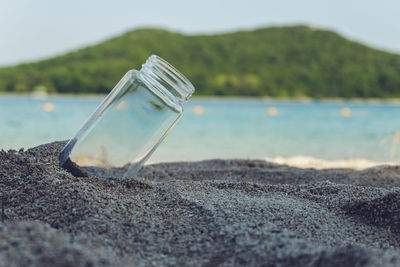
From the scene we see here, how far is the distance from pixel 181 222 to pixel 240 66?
4484cm

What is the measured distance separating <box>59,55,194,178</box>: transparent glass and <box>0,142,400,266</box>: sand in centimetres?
17

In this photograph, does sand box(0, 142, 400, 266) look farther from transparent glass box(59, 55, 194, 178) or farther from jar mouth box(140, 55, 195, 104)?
jar mouth box(140, 55, 195, 104)

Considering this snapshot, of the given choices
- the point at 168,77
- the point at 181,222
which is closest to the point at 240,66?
the point at 168,77

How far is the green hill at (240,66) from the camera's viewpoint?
43.2m

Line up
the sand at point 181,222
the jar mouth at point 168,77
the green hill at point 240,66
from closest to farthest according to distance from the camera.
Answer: the sand at point 181,222 < the jar mouth at point 168,77 < the green hill at point 240,66

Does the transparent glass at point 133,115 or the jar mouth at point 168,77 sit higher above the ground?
the jar mouth at point 168,77

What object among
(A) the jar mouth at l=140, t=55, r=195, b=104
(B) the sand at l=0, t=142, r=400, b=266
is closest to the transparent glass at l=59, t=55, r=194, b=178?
(A) the jar mouth at l=140, t=55, r=195, b=104

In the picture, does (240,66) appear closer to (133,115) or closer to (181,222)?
(133,115)

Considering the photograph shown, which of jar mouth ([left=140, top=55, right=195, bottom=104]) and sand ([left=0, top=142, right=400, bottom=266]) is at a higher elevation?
jar mouth ([left=140, top=55, right=195, bottom=104])

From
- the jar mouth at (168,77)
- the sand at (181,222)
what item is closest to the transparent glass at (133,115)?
the jar mouth at (168,77)

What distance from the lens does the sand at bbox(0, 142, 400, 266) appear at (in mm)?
1618

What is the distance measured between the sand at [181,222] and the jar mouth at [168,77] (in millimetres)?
590

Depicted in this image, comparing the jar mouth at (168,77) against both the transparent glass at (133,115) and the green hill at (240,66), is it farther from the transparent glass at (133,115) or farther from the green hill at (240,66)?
the green hill at (240,66)

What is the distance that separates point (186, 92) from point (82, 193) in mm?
810
